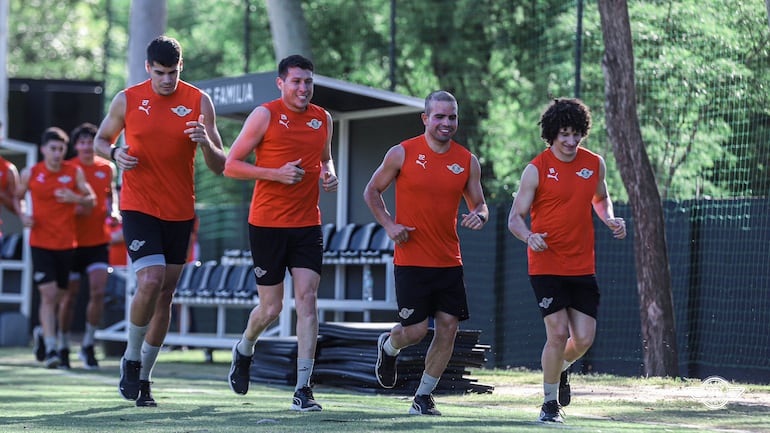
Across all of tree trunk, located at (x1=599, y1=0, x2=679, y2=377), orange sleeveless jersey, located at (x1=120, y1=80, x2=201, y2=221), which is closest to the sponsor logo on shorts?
orange sleeveless jersey, located at (x1=120, y1=80, x2=201, y2=221)

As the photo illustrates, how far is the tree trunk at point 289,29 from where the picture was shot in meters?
19.0

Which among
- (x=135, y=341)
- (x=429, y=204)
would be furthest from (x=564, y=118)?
(x=135, y=341)

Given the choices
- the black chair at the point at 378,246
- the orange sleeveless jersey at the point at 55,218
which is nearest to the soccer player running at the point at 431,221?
the black chair at the point at 378,246

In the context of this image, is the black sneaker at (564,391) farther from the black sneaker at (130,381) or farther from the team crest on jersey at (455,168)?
the black sneaker at (130,381)

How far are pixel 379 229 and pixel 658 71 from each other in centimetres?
338

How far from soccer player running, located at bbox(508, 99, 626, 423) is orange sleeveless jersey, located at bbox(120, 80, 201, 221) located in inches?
88.0

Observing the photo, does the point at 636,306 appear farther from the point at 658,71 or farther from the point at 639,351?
the point at 658,71

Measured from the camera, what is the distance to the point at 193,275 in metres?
17.8

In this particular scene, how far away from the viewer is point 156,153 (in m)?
9.02

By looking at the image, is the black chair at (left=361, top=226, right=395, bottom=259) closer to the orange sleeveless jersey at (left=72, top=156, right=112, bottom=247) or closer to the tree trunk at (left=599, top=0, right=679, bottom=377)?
the tree trunk at (left=599, top=0, right=679, bottom=377)

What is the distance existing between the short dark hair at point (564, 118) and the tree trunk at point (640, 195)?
4.47 metres

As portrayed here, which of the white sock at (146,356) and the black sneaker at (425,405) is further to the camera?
the white sock at (146,356)

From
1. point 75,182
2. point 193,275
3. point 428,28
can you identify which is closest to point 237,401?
point 75,182

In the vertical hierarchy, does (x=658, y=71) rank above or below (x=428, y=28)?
below
